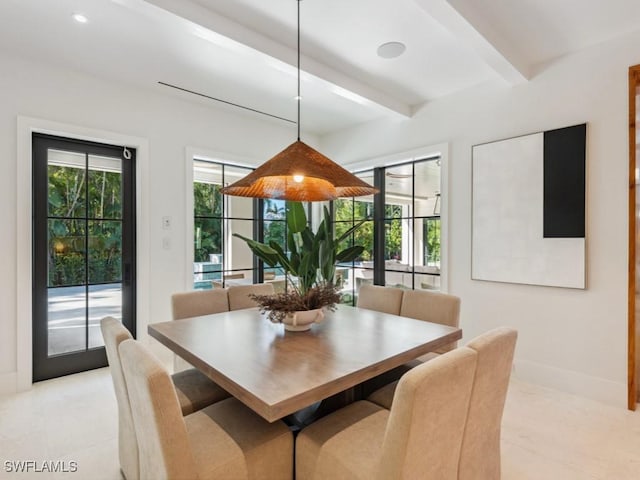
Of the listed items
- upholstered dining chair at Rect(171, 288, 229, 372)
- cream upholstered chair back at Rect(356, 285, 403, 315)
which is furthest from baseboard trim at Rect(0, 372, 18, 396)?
cream upholstered chair back at Rect(356, 285, 403, 315)

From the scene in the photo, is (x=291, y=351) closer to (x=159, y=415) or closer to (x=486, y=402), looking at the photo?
(x=159, y=415)

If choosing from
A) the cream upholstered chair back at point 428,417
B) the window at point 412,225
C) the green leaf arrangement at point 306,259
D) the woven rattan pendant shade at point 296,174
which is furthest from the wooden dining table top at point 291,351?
the window at point 412,225

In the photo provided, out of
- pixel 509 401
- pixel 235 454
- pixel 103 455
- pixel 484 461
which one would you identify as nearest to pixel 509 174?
pixel 509 401

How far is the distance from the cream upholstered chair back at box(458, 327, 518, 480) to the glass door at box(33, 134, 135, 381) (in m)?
3.16

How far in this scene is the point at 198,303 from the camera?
2516 mm

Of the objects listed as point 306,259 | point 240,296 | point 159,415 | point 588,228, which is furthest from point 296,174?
point 588,228

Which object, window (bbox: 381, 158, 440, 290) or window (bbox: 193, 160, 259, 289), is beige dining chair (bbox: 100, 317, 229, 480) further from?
window (bbox: 381, 158, 440, 290)

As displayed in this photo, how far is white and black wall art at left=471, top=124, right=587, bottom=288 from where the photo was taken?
2.63 meters

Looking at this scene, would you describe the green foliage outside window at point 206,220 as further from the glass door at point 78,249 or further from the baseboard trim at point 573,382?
the baseboard trim at point 573,382

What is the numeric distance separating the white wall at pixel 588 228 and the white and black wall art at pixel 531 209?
8 cm

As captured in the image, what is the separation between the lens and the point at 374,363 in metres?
1.42

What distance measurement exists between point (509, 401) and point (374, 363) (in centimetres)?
183

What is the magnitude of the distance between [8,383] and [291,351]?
8.65 feet

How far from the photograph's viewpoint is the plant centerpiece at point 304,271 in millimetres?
1888
